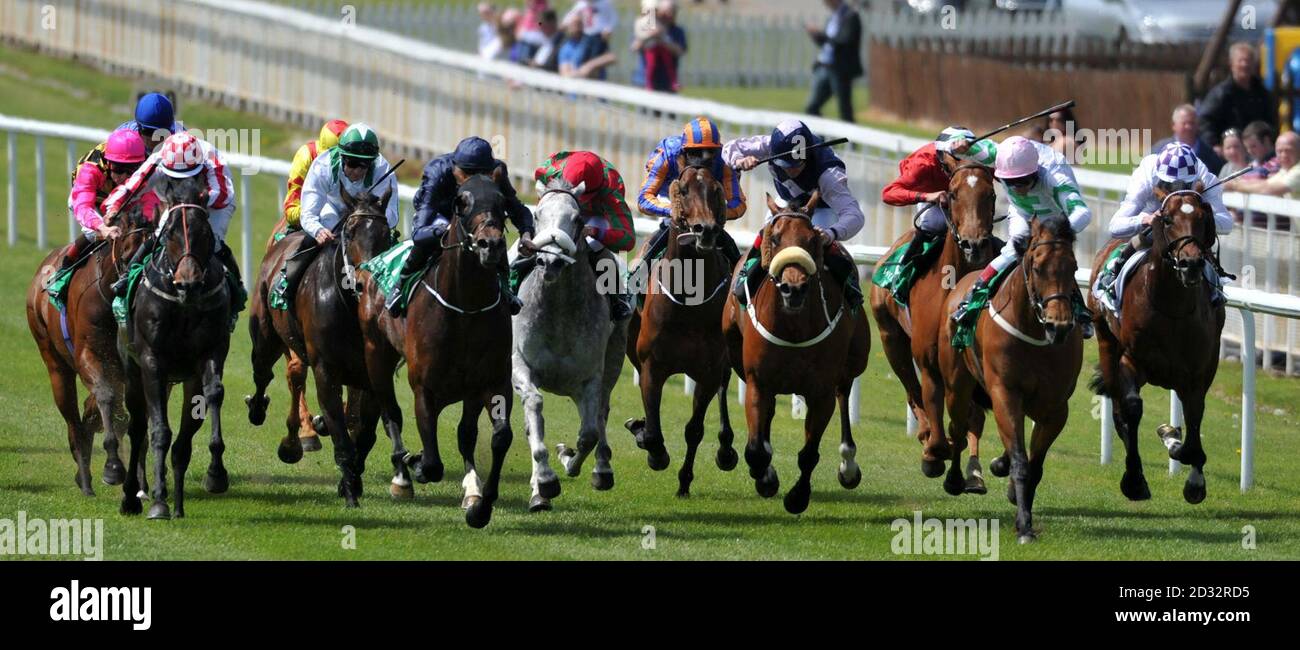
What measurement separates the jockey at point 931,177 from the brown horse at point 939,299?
0.36 ft

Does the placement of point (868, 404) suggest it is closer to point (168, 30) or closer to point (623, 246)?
point (623, 246)

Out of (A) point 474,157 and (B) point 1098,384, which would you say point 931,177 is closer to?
(B) point 1098,384

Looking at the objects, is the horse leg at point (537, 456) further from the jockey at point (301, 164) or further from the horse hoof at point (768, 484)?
the jockey at point (301, 164)

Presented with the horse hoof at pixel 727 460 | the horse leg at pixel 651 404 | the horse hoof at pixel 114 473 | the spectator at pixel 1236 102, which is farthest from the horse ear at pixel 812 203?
the spectator at pixel 1236 102

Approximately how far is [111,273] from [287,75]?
45.1 feet

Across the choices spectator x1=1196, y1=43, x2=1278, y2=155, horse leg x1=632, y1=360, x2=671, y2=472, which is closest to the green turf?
horse leg x1=632, y1=360, x2=671, y2=472

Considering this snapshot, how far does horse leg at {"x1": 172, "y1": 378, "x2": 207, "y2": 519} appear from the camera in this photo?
1077 cm

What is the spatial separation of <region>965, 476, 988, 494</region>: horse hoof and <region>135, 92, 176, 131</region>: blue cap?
4541 mm

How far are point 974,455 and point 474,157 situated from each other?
3295 millimetres

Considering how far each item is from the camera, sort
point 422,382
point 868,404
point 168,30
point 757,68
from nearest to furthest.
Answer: point 422,382
point 868,404
point 168,30
point 757,68

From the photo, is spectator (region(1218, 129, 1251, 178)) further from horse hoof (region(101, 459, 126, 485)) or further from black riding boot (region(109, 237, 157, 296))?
horse hoof (region(101, 459, 126, 485))

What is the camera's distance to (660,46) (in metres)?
24.2

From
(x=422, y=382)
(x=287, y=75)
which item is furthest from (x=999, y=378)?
(x=287, y=75)

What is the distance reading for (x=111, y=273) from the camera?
11.2 meters
